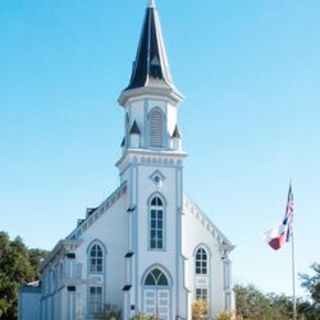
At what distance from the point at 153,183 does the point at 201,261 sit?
6.23 m

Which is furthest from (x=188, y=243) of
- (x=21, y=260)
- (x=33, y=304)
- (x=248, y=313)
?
(x=21, y=260)

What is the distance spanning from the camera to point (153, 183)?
170 ft

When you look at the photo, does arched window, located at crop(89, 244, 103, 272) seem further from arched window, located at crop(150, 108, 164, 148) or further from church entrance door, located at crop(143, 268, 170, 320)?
arched window, located at crop(150, 108, 164, 148)

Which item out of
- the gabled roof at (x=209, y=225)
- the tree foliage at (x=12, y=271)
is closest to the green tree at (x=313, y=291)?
the gabled roof at (x=209, y=225)

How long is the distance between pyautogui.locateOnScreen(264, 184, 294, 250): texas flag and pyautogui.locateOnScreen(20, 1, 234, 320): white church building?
15866 millimetres

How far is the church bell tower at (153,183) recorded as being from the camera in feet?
165

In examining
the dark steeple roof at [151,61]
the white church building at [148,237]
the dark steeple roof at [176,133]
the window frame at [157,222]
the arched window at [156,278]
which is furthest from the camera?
the dark steeple roof at [151,61]

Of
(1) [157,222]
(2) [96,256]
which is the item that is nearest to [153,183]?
(1) [157,222]

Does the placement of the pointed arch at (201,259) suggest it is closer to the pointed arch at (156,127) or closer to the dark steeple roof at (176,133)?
the pointed arch at (156,127)

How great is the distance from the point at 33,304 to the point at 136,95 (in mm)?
23463

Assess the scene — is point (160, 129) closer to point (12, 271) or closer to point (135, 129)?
point (135, 129)

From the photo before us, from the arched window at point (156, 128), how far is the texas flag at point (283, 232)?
685 inches

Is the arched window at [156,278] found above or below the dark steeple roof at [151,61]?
below

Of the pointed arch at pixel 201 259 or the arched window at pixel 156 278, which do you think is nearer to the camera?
the arched window at pixel 156 278
